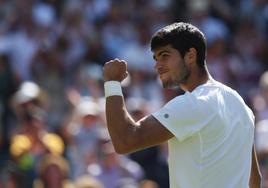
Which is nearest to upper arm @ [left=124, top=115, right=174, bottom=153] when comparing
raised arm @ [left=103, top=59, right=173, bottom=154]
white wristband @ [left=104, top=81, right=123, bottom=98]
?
raised arm @ [left=103, top=59, right=173, bottom=154]

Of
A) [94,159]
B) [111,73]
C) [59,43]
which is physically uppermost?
[111,73]

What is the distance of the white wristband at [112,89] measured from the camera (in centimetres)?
545

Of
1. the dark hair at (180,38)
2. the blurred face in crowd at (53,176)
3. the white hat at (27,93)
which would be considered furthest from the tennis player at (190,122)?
the white hat at (27,93)

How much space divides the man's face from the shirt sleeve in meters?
0.18

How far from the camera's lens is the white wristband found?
5455mm

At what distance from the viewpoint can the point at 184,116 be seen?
17.4ft

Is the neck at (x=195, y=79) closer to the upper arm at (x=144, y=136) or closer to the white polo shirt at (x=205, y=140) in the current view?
the white polo shirt at (x=205, y=140)

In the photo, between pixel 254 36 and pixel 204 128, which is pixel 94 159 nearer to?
pixel 254 36

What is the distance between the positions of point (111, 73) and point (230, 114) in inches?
27.1

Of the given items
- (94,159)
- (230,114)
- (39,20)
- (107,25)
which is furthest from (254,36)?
(230,114)

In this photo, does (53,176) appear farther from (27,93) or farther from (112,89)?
(112,89)

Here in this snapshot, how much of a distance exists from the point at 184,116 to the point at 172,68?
34cm

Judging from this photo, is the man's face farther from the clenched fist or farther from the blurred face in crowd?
the blurred face in crowd

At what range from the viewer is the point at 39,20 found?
14.0 metres
